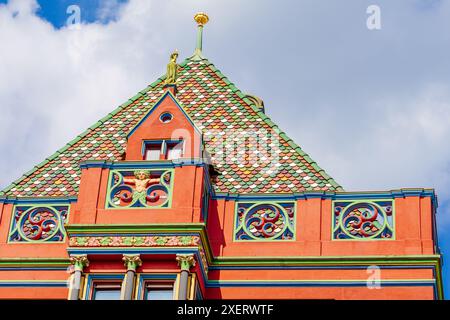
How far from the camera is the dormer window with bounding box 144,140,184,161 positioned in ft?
92.6

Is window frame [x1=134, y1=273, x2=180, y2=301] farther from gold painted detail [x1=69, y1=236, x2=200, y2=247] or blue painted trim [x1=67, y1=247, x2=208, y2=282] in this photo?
gold painted detail [x1=69, y1=236, x2=200, y2=247]

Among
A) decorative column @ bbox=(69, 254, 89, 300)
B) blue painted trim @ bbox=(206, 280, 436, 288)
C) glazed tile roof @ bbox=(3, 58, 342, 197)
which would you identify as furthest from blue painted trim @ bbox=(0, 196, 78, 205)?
blue painted trim @ bbox=(206, 280, 436, 288)

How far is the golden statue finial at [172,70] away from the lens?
1163 inches

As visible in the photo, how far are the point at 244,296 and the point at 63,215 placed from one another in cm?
368

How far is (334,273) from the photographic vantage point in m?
26.8

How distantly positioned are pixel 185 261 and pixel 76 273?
6.16 feet

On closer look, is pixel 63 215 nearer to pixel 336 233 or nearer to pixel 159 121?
pixel 159 121

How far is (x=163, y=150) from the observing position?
92.6ft

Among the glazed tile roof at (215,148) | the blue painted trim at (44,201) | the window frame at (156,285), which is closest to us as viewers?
the window frame at (156,285)

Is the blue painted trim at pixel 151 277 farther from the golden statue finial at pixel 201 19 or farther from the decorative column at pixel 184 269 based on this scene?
the golden statue finial at pixel 201 19

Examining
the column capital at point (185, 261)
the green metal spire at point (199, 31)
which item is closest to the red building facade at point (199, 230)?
the column capital at point (185, 261)

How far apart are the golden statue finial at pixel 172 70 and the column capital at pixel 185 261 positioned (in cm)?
460

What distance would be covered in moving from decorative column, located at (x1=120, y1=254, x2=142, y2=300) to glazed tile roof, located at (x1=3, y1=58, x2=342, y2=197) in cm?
264
